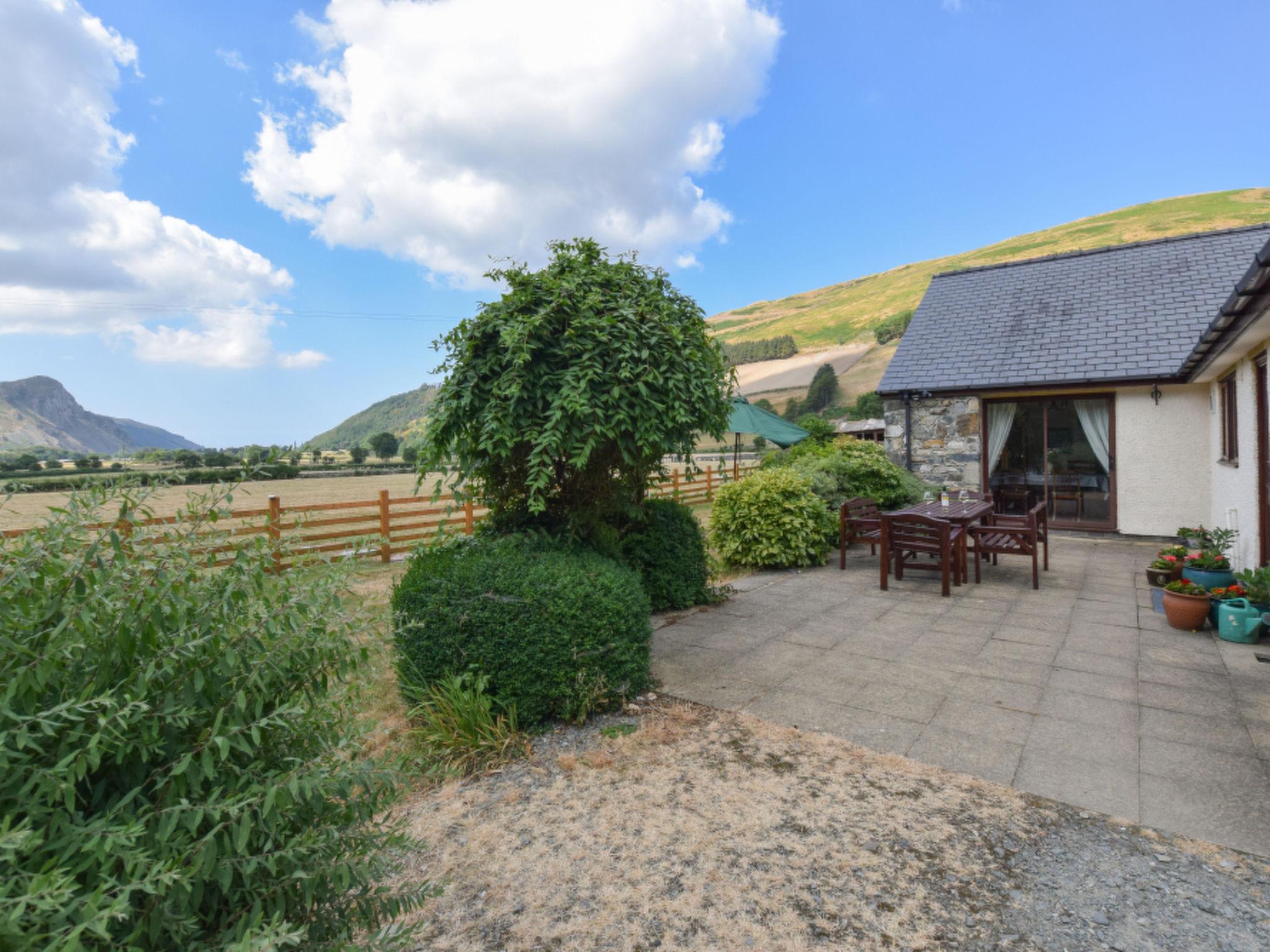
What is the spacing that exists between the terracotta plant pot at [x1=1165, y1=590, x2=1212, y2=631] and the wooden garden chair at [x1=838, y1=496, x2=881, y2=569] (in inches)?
98.2

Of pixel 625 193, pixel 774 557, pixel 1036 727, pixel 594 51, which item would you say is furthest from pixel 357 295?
pixel 1036 727

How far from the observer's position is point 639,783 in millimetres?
2682

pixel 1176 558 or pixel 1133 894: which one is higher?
pixel 1176 558

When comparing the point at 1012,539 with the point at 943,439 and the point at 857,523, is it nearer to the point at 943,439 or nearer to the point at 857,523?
the point at 857,523

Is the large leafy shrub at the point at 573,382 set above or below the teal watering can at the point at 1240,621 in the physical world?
above

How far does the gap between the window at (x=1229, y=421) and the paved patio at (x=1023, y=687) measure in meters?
2.02

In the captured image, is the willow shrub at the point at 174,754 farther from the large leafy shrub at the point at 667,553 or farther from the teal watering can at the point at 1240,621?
the teal watering can at the point at 1240,621

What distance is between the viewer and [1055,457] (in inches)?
383

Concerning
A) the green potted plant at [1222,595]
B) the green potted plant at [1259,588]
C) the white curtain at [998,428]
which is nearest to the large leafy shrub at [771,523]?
the green potted plant at [1222,595]

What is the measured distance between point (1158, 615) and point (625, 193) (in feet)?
48.4

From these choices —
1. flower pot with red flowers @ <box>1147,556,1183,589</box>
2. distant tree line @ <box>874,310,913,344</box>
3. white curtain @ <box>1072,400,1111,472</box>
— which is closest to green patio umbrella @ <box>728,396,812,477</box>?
white curtain @ <box>1072,400,1111,472</box>

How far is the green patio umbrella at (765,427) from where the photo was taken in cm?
1279

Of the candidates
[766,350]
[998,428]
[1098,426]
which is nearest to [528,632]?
[998,428]

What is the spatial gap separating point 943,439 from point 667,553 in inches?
289
